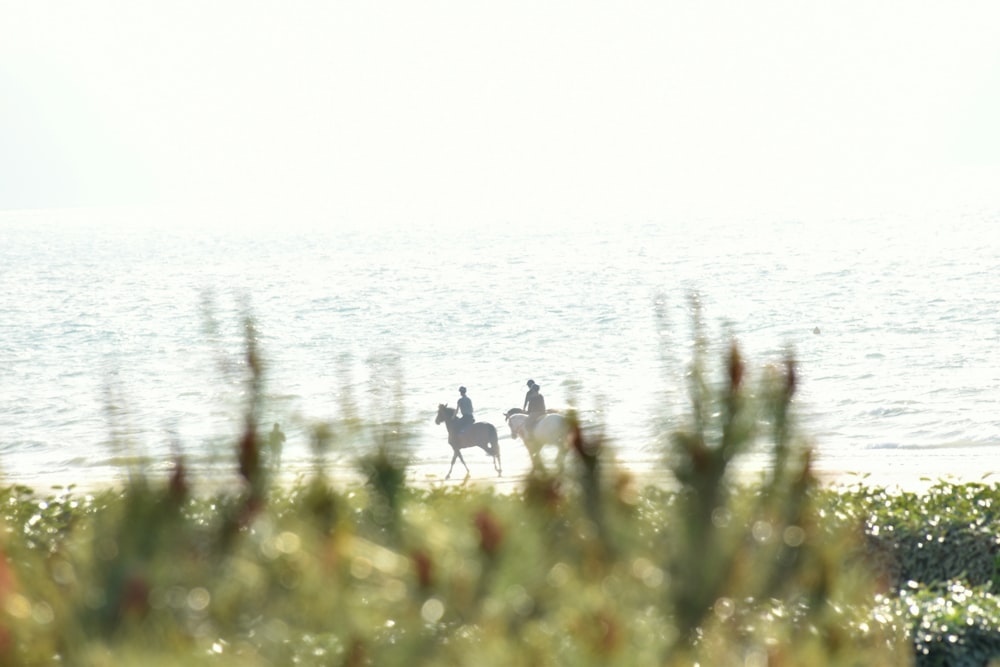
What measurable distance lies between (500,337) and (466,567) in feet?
211

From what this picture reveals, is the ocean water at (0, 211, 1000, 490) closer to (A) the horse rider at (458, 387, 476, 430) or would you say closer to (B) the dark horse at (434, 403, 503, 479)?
(A) the horse rider at (458, 387, 476, 430)

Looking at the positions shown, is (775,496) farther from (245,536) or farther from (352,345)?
(352,345)

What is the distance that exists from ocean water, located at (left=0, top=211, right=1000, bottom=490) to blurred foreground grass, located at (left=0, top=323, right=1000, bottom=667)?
0.32 ft

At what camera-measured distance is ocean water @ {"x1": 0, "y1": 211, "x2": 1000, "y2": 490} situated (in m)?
3.11

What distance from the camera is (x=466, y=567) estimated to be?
2506mm

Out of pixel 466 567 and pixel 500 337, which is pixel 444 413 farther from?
pixel 500 337

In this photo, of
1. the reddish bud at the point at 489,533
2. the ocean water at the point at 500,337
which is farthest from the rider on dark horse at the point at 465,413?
the reddish bud at the point at 489,533

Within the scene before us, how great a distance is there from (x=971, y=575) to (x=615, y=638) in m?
7.50

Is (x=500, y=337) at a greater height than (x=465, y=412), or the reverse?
(x=465, y=412)

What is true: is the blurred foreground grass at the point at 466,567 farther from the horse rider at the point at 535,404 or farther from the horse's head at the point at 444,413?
the horse rider at the point at 535,404

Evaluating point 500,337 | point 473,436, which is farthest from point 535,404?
point 500,337

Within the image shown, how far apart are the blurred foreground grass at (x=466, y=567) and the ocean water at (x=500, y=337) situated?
10 centimetres

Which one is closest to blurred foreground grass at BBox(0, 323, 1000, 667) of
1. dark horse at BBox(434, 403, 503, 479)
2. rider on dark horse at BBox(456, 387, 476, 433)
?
dark horse at BBox(434, 403, 503, 479)

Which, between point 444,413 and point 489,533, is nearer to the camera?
point 489,533
